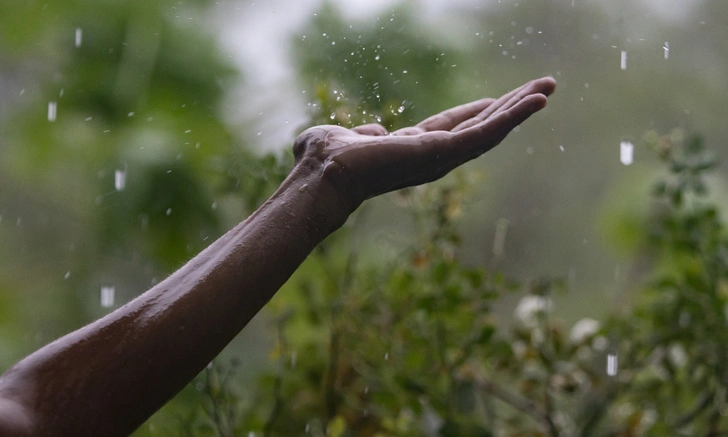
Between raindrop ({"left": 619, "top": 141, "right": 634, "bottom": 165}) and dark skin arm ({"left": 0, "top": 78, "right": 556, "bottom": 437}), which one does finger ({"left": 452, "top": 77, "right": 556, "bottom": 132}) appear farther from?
raindrop ({"left": 619, "top": 141, "right": 634, "bottom": 165})

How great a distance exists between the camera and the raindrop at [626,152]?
7.00 feet

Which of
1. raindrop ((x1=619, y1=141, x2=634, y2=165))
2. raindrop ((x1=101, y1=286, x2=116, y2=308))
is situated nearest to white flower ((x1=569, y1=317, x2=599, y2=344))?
raindrop ((x1=619, y1=141, x2=634, y2=165))

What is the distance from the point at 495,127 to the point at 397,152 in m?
0.09

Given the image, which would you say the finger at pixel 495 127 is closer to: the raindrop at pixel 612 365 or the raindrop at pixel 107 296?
the raindrop at pixel 612 365

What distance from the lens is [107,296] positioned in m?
2.21

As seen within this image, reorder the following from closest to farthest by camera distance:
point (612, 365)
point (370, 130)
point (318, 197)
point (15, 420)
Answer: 1. point (15, 420)
2. point (318, 197)
3. point (370, 130)
4. point (612, 365)

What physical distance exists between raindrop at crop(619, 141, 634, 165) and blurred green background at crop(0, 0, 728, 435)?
0.03 metres

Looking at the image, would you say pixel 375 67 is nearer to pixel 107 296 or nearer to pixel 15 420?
pixel 15 420

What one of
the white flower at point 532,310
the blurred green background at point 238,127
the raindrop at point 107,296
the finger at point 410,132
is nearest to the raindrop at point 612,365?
the white flower at point 532,310

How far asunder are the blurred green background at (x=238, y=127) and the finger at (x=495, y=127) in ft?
3.61

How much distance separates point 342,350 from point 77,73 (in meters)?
1.40

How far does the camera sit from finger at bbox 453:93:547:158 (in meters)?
0.66

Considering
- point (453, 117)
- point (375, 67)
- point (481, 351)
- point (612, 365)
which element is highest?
point (453, 117)

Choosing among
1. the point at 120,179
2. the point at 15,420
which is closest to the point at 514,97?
the point at 15,420
